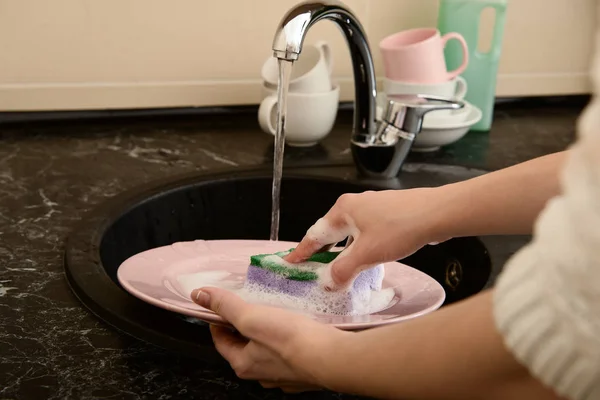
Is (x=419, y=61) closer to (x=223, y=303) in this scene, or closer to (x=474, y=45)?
(x=474, y=45)

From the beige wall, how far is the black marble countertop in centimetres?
5

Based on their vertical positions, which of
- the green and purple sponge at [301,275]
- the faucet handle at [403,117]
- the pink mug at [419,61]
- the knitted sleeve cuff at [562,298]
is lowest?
the green and purple sponge at [301,275]

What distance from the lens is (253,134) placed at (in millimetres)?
1535

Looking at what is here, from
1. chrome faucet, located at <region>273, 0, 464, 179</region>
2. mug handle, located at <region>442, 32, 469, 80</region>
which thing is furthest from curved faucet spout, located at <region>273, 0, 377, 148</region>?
mug handle, located at <region>442, 32, 469, 80</region>

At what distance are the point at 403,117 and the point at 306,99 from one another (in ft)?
A: 0.59

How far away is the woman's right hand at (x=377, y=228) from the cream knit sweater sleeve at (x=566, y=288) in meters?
0.37

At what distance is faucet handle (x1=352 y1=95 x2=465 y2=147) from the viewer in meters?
1.27

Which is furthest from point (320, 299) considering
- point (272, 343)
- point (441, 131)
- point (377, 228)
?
point (441, 131)

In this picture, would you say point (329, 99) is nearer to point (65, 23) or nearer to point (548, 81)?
point (65, 23)

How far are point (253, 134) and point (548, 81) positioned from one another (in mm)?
720

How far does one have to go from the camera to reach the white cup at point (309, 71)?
1355 millimetres

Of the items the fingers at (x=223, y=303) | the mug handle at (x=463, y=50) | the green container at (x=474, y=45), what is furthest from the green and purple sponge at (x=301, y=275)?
the green container at (x=474, y=45)

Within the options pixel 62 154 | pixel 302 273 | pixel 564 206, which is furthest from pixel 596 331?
pixel 62 154

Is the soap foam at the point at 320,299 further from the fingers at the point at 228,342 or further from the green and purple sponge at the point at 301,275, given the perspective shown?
the fingers at the point at 228,342
